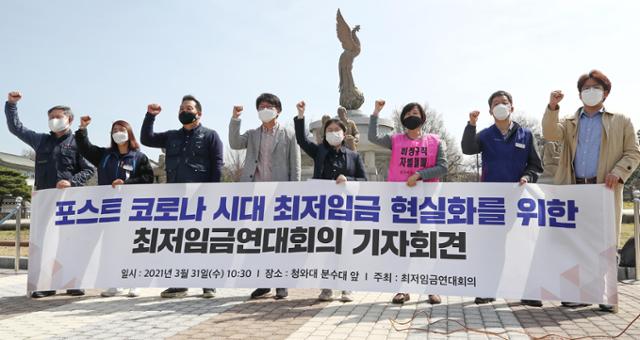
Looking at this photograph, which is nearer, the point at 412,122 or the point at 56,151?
the point at 412,122

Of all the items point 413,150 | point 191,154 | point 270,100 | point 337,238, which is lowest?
point 337,238

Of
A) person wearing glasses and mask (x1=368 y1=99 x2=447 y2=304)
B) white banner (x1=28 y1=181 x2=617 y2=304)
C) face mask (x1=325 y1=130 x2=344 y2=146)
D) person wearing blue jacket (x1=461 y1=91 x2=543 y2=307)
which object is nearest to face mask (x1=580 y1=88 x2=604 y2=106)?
person wearing blue jacket (x1=461 y1=91 x2=543 y2=307)

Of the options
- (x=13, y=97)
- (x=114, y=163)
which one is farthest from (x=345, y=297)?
(x=13, y=97)

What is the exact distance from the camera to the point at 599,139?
4.63m

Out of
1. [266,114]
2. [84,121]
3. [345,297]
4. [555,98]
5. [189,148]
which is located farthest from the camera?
[84,121]

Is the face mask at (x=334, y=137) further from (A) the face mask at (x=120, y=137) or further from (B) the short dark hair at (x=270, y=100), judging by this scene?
Result: (A) the face mask at (x=120, y=137)

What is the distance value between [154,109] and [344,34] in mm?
19619

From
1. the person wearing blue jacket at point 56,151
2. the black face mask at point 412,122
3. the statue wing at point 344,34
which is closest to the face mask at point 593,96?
the black face mask at point 412,122

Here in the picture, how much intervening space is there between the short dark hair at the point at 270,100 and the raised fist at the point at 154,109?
44.9 inches

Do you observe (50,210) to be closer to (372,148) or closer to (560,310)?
(560,310)

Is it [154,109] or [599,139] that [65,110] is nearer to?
[154,109]

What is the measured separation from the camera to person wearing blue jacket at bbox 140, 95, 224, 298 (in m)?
5.18

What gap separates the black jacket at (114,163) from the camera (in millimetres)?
5457

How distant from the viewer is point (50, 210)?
523cm
